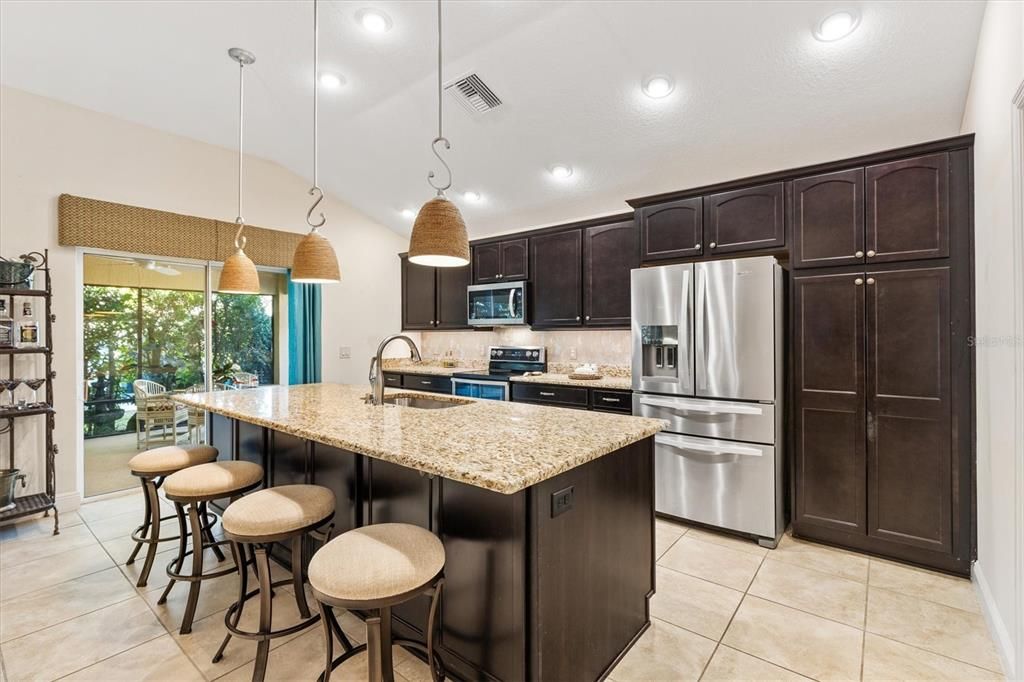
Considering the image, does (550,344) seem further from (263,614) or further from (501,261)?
(263,614)

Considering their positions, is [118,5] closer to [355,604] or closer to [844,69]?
[355,604]

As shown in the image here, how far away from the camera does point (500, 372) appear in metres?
5.02

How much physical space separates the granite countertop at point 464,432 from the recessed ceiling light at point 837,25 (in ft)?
7.13

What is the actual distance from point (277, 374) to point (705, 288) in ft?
14.1

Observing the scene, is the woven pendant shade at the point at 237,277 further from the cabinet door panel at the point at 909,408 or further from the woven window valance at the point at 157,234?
the cabinet door panel at the point at 909,408

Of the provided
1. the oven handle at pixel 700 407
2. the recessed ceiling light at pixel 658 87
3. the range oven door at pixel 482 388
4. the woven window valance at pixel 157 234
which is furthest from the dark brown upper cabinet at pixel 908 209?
the woven window valance at pixel 157 234

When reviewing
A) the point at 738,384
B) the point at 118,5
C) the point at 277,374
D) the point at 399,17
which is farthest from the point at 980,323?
the point at 277,374

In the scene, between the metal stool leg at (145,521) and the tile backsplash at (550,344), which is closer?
the metal stool leg at (145,521)

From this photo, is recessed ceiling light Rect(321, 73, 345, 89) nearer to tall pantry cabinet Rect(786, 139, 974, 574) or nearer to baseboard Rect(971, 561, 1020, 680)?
tall pantry cabinet Rect(786, 139, 974, 574)

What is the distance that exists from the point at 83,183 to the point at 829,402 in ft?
18.4

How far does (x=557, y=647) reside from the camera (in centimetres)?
159

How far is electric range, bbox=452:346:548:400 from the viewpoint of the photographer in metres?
4.58

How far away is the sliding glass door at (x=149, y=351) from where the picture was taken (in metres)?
3.93

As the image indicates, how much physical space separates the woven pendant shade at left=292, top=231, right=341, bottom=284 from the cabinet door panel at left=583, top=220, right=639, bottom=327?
2.43 m
